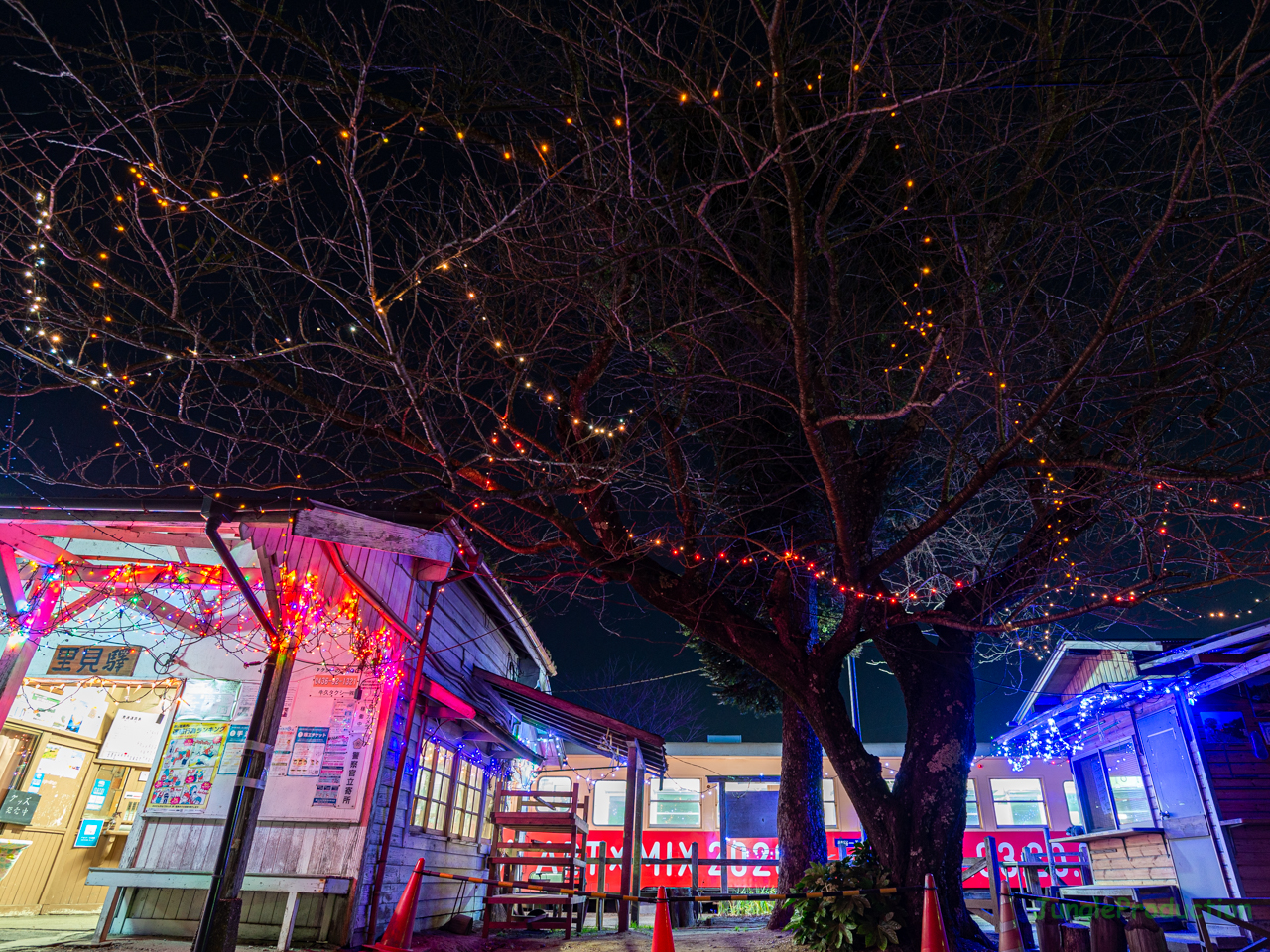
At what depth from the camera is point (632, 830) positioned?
38.2 feet

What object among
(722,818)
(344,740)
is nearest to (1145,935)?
(344,740)

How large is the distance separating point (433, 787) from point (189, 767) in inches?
145

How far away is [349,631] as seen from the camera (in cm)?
945

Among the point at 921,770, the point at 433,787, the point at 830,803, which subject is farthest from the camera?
the point at 830,803

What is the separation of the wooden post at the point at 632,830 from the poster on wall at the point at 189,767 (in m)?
5.72

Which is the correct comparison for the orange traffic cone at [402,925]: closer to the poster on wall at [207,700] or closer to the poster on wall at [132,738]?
the poster on wall at [207,700]

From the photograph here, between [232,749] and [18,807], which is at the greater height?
[232,749]

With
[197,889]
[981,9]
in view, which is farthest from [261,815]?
[981,9]

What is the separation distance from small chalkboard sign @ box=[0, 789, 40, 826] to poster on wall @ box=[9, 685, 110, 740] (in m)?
0.93

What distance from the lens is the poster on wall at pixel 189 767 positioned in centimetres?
888

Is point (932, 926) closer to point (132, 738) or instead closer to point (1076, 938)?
point (1076, 938)

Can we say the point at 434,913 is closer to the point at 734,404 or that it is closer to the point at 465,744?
the point at 465,744

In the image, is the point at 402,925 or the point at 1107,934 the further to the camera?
the point at 402,925

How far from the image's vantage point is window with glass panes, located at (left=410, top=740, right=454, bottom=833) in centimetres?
1096
